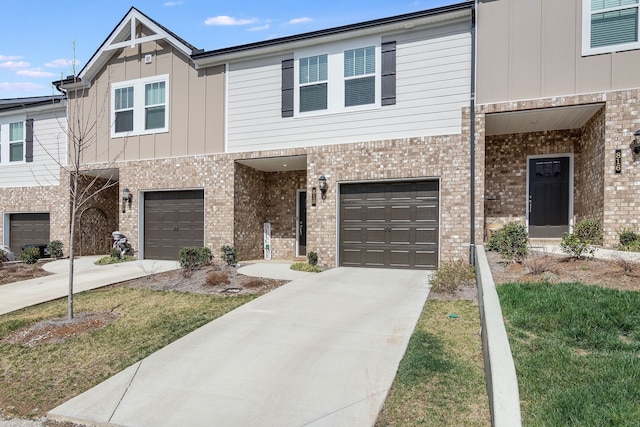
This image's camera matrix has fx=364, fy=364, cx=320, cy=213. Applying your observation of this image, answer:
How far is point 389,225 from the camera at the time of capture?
31.0ft

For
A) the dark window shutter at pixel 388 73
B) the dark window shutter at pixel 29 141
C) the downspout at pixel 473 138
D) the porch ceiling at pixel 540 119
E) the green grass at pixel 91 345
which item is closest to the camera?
the green grass at pixel 91 345

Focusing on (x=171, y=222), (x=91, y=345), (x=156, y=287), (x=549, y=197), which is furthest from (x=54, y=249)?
(x=549, y=197)

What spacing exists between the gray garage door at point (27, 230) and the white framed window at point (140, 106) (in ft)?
17.7

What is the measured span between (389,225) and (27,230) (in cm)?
1444

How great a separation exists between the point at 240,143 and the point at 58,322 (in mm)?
6756

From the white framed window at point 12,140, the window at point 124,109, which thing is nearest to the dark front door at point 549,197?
the window at point 124,109

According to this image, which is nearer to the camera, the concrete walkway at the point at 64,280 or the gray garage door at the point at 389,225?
the concrete walkway at the point at 64,280

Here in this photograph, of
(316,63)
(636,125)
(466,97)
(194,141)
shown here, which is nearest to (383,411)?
(466,97)

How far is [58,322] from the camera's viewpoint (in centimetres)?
555

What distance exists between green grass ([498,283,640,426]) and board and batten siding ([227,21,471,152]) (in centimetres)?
524

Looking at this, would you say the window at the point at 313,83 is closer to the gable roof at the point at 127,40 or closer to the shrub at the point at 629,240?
the gable roof at the point at 127,40

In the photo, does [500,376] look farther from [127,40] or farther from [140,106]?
[127,40]

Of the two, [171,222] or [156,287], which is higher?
[171,222]

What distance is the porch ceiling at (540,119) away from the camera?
27.0 feet
